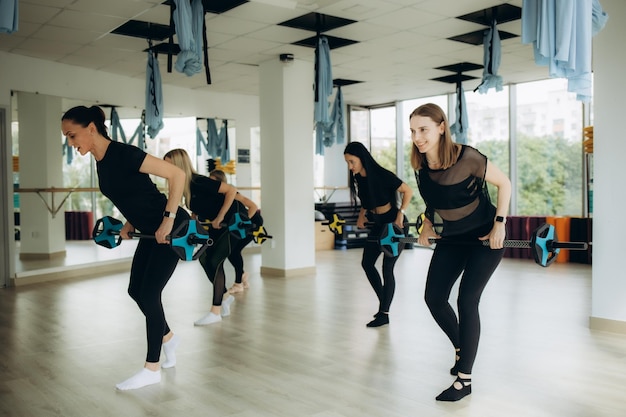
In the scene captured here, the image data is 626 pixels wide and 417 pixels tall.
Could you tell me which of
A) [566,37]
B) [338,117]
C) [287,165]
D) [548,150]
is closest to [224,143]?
[338,117]

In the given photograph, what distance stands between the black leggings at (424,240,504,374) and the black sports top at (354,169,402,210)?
1.46 m

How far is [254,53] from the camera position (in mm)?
7895

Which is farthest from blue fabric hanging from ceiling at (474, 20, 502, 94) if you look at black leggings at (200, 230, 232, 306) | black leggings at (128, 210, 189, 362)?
black leggings at (128, 210, 189, 362)

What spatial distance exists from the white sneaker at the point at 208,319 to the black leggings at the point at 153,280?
4.98 feet

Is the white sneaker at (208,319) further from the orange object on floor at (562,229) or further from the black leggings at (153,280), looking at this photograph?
the orange object on floor at (562,229)

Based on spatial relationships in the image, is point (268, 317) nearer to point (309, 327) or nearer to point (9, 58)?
point (309, 327)

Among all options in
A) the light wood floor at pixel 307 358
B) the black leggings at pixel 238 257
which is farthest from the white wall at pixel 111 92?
Answer: the black leggings at pixel 238 257

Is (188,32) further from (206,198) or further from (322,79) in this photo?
(322,79)

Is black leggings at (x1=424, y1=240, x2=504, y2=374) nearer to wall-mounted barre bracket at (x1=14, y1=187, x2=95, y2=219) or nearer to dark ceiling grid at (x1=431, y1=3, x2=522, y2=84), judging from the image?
dark ceiling grid at (x1=431, y1=3, x2=522, y2=84)

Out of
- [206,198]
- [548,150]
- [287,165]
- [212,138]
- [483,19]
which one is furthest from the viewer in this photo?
[212,138]

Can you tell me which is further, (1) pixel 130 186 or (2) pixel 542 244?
(1) pixel 130 186

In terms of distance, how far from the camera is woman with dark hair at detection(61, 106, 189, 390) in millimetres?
3123

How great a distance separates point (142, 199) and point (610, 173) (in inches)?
139

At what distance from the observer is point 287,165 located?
8.04 m
